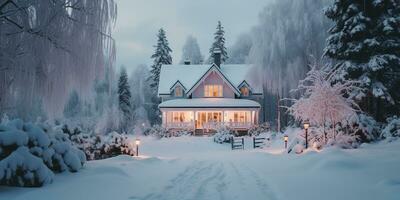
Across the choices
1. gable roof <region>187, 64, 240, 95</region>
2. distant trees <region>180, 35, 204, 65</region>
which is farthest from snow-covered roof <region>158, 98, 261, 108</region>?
distant trees <region>180, 35, 204, 65</region>

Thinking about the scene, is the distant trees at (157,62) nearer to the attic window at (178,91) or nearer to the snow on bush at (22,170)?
the attic window at (178,91)

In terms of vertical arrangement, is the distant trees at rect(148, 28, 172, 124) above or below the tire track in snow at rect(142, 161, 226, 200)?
above

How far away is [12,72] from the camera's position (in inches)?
307

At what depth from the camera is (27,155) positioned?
720 centimetres

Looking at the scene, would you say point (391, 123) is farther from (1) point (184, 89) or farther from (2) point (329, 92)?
(1) point (184, 89)

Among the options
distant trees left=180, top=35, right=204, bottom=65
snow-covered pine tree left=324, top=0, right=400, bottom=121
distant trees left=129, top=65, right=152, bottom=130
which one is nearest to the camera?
snow-covered pine tree left=324, top=0, right=400, bottom=121

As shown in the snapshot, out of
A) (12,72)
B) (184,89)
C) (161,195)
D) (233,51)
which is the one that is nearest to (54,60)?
(12,72)

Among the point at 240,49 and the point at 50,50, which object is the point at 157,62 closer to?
the point at 240,49

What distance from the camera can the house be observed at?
3919 centimetres

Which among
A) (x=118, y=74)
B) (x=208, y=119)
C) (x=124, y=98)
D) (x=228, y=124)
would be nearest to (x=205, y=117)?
(x=208, y=119)

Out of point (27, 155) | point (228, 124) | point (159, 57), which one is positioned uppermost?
point (159, 57)

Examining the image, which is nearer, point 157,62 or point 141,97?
point 157,62

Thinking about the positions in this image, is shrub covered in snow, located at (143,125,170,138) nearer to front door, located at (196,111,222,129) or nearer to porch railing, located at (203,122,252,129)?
porch railing, located at (203,122,252,129)

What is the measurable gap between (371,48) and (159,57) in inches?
1445
